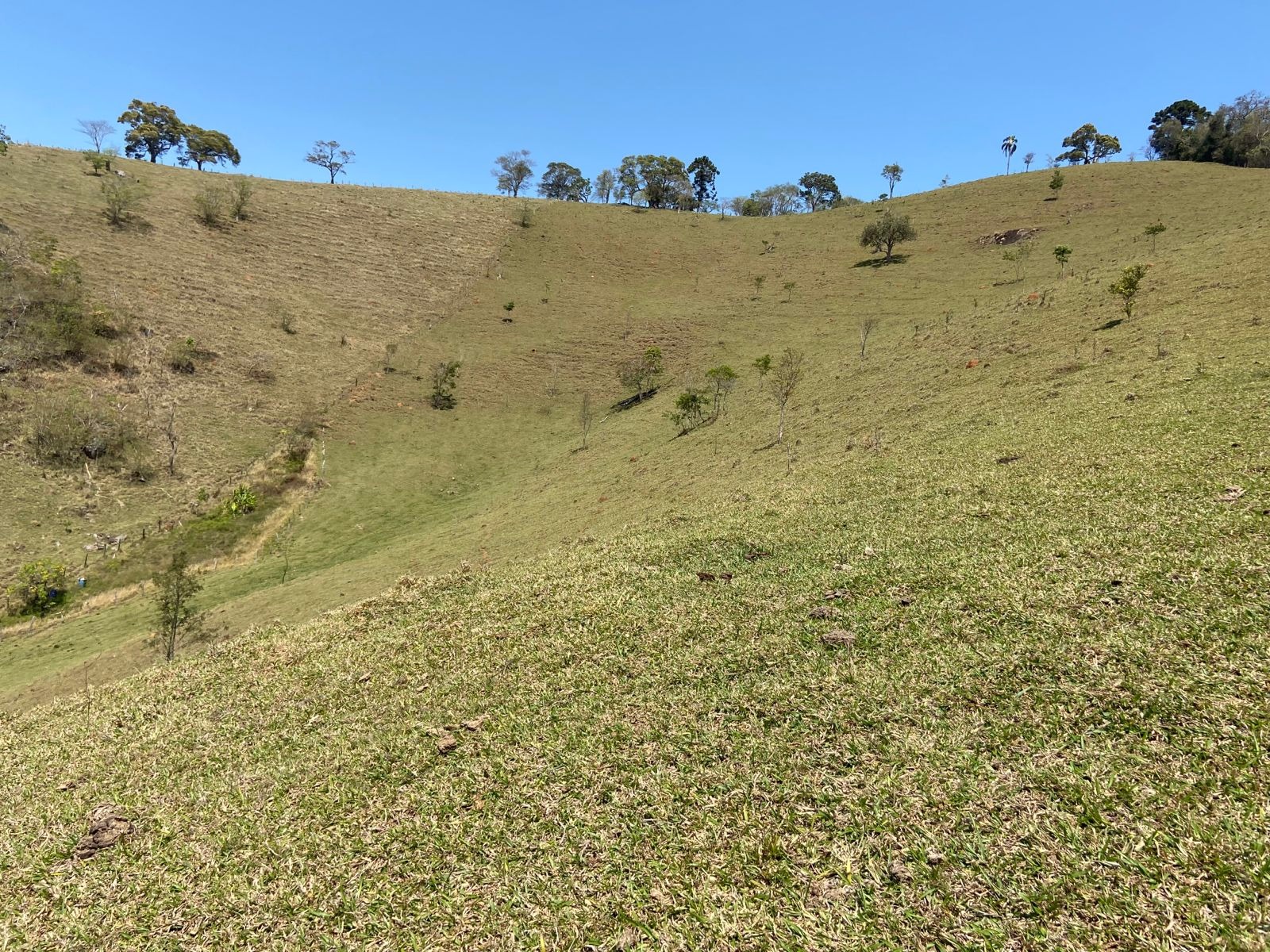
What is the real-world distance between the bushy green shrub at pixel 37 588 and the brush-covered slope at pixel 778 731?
1758 cm

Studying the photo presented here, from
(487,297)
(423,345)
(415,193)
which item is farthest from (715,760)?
(415,193)

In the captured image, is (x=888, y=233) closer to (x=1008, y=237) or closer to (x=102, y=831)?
(x=1008, y=237)

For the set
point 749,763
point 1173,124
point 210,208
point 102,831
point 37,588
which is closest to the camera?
point 749,763

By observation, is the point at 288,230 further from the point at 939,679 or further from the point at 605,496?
the point at 939,679

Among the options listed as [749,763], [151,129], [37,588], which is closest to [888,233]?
[749,763]

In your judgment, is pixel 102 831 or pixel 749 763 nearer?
pixel 749 763

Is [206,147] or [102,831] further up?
[206,147]

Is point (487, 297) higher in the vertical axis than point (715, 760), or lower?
higher

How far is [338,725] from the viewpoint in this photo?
938cm

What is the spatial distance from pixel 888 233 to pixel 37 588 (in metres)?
90.3

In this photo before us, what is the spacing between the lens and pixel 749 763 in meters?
7.13

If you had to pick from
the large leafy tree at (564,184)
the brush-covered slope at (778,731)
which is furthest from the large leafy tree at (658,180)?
the brush-covered slope at (778,731)

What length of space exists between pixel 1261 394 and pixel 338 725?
2417 cm

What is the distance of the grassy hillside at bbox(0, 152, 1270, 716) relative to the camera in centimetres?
2272
